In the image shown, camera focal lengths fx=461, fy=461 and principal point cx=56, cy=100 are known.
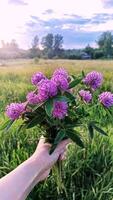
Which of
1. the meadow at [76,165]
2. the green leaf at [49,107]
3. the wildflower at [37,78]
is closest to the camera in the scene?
the green leaf at [49,107]

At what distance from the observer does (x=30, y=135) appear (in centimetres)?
176

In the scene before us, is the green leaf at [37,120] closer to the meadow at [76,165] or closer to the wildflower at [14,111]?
the wildflower at [14,111]

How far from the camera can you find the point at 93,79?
1013mm

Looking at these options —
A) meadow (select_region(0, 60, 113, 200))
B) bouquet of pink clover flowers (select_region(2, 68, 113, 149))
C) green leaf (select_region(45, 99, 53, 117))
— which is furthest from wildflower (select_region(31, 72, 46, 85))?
meadow (select_region(0, 60, 113, 200))

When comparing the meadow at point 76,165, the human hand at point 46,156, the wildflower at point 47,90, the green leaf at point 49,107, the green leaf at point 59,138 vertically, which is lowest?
the meadow at point 76,165

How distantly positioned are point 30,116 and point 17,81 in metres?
2.26

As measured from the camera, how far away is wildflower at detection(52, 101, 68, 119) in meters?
0.91

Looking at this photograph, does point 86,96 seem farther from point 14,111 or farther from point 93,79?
point 14,111

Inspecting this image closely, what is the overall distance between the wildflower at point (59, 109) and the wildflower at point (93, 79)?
0.12 meters

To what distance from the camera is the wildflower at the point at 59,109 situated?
2.98 feet

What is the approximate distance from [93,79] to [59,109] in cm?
14

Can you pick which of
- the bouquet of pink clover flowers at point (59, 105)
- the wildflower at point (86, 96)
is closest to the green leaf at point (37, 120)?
the bouquet of pink clover flowers at point (59, 105)

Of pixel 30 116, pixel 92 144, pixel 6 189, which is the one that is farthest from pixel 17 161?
pixel 6 189

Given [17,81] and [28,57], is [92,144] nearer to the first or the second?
[28,57]
